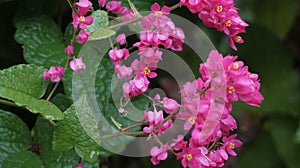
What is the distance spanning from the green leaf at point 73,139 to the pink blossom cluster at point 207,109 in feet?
0.31

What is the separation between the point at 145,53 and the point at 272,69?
98 cm

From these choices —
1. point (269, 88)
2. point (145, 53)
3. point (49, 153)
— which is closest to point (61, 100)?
point (49, 153)

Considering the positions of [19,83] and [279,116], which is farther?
[279,116]

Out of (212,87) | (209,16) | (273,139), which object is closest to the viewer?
(212,87)

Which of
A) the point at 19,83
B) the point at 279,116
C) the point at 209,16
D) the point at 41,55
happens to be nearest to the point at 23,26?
the point at 41,55

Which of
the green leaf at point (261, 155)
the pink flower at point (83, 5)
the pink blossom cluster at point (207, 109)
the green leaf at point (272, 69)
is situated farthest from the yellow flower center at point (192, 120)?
the green leaf at point (261, 155)

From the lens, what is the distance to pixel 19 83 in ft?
2.52

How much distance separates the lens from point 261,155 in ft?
5.63

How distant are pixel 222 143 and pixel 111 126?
0.20m

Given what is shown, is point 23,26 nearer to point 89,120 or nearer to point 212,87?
point 89,120

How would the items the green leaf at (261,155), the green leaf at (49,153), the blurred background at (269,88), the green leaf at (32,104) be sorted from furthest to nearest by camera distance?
the green leaf at (261,155), the blurred background at (269,88), the green leaf at (49,153), the green leaf at (32,104)

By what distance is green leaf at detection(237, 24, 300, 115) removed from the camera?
1.62m

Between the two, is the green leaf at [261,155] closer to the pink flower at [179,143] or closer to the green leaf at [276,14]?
the green leaf at [276,14]

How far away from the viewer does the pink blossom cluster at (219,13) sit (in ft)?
2.68
